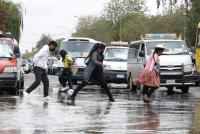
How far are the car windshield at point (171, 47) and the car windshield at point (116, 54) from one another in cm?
501

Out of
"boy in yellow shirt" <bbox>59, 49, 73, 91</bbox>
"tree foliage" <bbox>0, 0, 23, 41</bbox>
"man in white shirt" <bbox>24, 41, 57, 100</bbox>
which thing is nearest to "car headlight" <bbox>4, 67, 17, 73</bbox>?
"man in white shirt" <bbox>24, 41, 57, 100</bbox>

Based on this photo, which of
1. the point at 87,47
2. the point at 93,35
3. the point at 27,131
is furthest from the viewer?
the point at 93,35

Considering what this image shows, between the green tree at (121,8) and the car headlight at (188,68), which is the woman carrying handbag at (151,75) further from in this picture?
the green tree at (121,8)

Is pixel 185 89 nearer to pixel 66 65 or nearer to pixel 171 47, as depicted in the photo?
pixel 171 47

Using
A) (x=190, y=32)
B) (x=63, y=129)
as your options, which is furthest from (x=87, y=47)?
Answer: (x=190, y=32)

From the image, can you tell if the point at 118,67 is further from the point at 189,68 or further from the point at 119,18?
the point at 119,18

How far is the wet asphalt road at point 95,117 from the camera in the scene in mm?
11234

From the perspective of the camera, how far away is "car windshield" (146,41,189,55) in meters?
23.1

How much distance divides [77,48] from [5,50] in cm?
942

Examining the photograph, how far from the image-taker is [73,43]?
3105cm

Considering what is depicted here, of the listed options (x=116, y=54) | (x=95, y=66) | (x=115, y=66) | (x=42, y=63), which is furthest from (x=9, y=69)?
(x=116, y=54)

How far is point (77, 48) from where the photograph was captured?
30750 mm

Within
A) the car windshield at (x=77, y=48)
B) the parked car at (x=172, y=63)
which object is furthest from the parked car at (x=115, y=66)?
the parked car at (x=172, y=63)

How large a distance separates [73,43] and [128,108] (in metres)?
15.5
